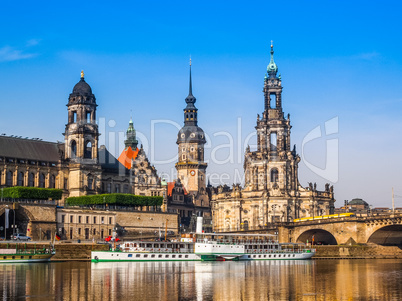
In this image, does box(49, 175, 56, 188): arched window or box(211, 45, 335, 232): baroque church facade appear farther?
box(211, 45, 335, 232): baroque church facade

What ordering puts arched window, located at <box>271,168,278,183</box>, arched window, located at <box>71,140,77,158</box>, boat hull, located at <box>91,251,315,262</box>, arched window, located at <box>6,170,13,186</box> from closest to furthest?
boat hull, located at <box>91,251,315,262</box> < arched window, located at <box>6,170,13,186</box> < arched window, located at <box>71,140,77,158</box> < arched window, located at <box>271,168,278,183</box>

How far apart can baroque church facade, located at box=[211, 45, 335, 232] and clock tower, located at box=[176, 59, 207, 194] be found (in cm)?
2243

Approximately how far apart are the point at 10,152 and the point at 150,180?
37870mm

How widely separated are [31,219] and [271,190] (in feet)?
171

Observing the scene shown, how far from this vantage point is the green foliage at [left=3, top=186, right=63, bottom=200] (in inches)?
4188

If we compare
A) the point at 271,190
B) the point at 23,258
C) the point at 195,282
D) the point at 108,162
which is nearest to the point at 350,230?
the point at 271,190

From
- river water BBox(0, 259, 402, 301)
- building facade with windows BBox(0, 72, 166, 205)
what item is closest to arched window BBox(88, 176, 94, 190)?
building facade with windows BBox(0, 72, 166, 205)

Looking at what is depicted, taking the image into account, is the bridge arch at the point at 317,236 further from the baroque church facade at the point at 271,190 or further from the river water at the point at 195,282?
the river water at the point at 195,282

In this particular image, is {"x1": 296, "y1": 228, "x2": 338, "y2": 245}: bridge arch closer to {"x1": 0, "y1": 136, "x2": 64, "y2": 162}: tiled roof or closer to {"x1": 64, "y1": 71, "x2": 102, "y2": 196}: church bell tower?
{"x1": 64, "y1": 71, "x2": 102, "y2": 196}: church bell tower

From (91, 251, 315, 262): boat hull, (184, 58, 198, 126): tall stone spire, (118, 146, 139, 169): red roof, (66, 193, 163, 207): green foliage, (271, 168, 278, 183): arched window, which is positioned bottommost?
(91, 251, 315, 262): boat hull

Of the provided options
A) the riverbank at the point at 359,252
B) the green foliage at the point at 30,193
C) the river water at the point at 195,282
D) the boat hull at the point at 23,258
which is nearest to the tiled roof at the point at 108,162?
the green foliage at the point at 30,193

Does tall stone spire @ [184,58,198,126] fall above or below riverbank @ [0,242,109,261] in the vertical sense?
above

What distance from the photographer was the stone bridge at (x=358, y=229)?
343 feet

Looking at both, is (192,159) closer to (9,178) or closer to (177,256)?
(9,178)
